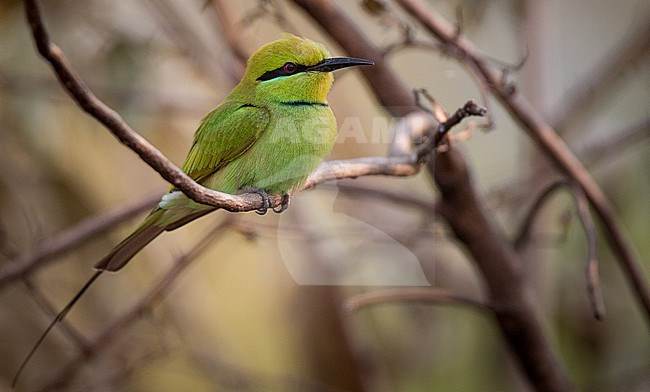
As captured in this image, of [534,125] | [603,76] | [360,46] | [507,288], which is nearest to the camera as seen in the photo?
[360,46]

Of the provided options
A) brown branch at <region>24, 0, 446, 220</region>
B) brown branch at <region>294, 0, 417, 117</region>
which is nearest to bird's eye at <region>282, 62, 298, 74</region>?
brown branch at <region>24, 0, 446, 220</region>

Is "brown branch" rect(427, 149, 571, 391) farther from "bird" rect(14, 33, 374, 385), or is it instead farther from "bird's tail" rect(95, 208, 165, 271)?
"bird's tail" rect(95, 208, 165, 271)

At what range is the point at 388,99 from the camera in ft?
4.17

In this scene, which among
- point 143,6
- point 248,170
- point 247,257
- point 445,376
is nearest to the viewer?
point 248,170

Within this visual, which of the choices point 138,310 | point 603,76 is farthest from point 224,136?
point 603,76

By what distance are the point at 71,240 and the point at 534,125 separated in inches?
33.1

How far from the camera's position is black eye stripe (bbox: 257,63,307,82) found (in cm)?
73

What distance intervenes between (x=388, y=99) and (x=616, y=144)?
887 millimetres

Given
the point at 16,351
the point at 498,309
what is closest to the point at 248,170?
the point at 498,309

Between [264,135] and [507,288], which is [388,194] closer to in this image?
[507,288]

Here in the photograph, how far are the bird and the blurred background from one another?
553 millimetres

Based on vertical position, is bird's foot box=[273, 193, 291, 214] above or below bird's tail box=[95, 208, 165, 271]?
above

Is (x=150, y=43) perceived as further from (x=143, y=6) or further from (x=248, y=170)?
(x=248, y=170)

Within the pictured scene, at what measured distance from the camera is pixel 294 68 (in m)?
0.74
